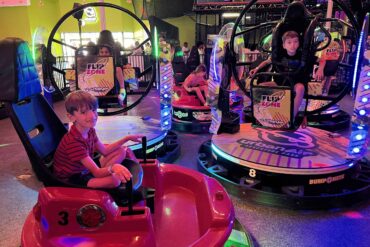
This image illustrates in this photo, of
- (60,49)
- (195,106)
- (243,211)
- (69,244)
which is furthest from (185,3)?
(69,244)

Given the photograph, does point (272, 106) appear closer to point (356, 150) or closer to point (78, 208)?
point (356, 150)

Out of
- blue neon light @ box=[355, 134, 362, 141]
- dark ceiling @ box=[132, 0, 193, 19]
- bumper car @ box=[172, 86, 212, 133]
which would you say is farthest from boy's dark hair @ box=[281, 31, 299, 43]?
dark ceiling @ box=[132, 0, 193, 19]

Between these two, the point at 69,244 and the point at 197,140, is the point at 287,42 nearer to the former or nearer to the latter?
the point at 197,140

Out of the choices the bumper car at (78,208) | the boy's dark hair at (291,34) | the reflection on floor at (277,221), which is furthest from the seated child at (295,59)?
the bumper car at (78,208)

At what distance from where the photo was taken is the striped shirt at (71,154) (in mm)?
1417

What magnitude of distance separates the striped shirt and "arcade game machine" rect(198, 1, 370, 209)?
3.87 ft

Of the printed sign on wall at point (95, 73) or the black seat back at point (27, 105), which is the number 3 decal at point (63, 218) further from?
the printed sign on wall at point (95, 73)

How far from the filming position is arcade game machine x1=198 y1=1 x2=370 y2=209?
214 centimetres

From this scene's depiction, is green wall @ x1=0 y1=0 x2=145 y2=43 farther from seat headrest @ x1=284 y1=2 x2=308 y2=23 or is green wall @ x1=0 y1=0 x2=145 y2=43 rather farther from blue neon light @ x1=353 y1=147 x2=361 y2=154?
blue neon light @ x1=353 y1=147 x2=361 y2=154

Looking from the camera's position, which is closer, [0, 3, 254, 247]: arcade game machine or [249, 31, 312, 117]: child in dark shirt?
[0, 3, 254, 247]: arcade game machine

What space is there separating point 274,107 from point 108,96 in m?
1.47

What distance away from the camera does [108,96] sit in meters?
2.95

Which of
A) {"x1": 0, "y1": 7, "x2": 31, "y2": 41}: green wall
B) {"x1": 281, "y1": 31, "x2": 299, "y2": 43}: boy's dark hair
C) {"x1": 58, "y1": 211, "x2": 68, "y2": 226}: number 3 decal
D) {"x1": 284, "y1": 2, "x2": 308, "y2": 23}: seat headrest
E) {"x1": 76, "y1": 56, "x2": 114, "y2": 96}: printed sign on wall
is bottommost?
{"x1": 58, "y1": 211, "x2": 68, "y2": 226}: number 3 decal

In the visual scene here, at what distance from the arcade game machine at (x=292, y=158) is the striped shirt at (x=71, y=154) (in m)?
1.18
